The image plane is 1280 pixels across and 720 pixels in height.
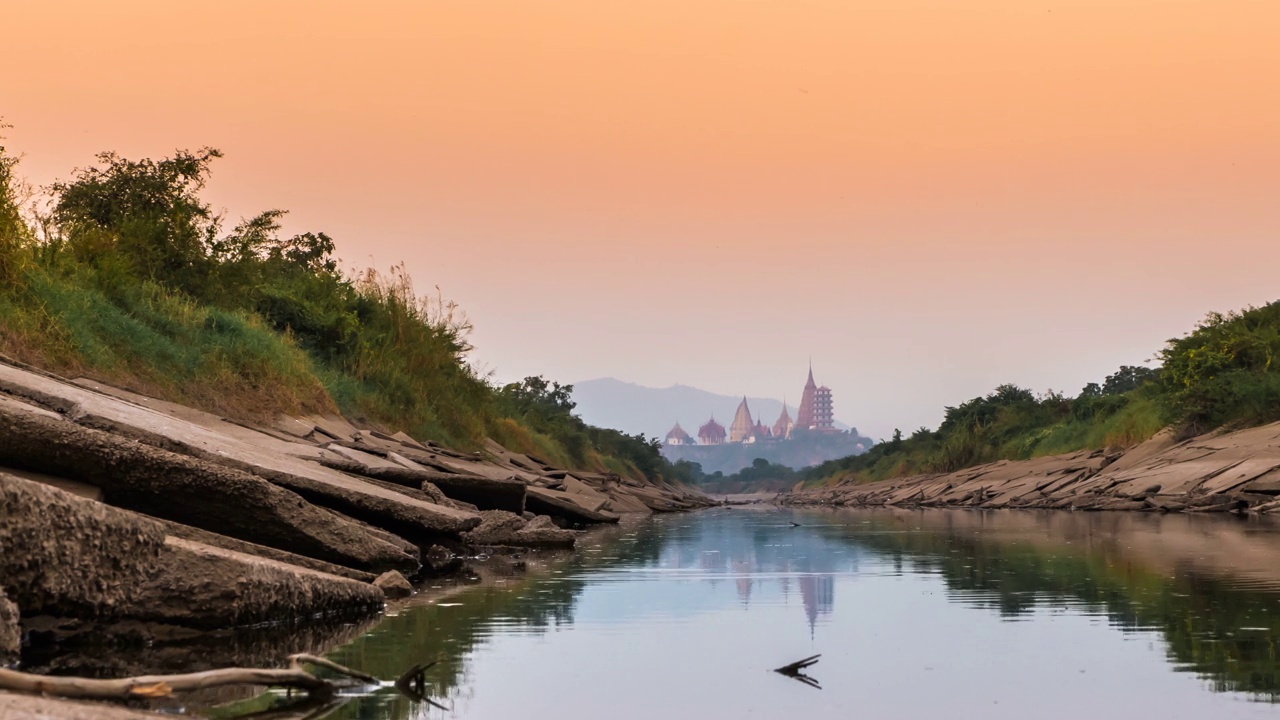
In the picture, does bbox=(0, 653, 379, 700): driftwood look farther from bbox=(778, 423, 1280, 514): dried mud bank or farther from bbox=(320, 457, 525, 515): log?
bbox=(778, 423, 1280, 514): dried mud bank

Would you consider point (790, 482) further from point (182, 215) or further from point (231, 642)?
point (231, 642)

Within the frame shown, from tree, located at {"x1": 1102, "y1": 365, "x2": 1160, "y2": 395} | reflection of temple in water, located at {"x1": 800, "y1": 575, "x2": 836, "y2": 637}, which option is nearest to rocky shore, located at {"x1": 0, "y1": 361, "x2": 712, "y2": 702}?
reflection of temple in water, located at {"x1": 800, "y1": 575, "x2": 836, "y2": 637}

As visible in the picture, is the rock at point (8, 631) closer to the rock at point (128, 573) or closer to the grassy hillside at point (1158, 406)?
the rock at point (128, 573)

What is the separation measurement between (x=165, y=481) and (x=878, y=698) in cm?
456

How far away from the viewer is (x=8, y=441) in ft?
24.3

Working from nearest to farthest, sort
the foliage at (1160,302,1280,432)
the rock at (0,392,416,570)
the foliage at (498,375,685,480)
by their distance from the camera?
the rock at (0,392,416,570)
the foliage at (1160,302,1280,432)
the foliage at (498,375,685,480)

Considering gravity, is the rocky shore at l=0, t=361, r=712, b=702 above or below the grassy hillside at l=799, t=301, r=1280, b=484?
below

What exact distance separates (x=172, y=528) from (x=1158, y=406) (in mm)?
32498

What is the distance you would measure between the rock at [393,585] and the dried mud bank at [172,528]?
32 mm

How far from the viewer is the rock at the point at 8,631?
5227mm

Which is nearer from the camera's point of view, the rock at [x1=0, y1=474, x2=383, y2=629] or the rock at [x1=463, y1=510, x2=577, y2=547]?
the rock at [x1=0, y1=474, x2=383, y2=629]

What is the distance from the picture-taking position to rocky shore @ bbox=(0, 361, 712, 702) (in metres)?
5.92

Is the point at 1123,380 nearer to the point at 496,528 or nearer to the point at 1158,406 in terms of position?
the point at 1158,406

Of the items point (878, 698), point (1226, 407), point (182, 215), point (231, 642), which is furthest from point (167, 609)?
point (1226, 407)
